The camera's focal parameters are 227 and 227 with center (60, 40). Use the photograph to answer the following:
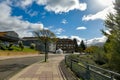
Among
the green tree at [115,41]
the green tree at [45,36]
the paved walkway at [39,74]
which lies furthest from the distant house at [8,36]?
the green tree at [115,41]

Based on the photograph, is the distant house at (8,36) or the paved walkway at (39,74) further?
the distant house at (8,36)

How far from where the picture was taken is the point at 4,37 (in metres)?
77.0

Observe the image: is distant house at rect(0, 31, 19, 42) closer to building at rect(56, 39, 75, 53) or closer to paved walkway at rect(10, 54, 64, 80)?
paved walkway at rect(10, 54, 64, 80)

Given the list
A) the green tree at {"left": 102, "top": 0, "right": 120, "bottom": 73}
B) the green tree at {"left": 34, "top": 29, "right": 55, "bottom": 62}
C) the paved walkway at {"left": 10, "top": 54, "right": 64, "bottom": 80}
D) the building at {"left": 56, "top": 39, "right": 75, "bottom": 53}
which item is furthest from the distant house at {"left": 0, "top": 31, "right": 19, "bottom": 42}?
the building at {"left": 56, "top": 39, "right": 75, "bottom": 53}

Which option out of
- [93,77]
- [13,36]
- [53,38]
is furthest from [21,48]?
[93,77]

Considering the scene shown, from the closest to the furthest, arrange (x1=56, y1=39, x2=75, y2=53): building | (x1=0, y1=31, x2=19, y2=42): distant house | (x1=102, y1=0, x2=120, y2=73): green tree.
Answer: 1. (x1=102, y1=0, x2=120, y2=73): green tree
2. (x1=0, y1=31, x2=19, y2=42): distant house
3. (x1=56, y1=39, x2=75, y2=53): building

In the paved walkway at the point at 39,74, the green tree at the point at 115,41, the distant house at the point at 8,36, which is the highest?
the distant house at the point at 8,36

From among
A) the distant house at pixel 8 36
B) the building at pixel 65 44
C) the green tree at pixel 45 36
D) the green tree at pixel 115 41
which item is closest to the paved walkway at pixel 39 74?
the green tree at pixel 115 41

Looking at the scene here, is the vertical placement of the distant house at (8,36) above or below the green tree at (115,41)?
above

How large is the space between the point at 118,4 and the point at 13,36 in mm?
72713

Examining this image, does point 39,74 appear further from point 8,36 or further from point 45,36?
point 8,36

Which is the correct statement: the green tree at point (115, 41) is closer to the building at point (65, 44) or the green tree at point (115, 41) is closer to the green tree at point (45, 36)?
the green tree at point (45, 36)

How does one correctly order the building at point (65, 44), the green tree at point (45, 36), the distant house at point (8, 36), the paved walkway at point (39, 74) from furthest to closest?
the building at point (65, 44) → the distant house at point (8, 36) → the green tree at point (45, 36) → the paved walkway at point (39, 74)

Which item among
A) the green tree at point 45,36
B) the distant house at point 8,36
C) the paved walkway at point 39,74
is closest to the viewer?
the paved walkway at point 39,74
